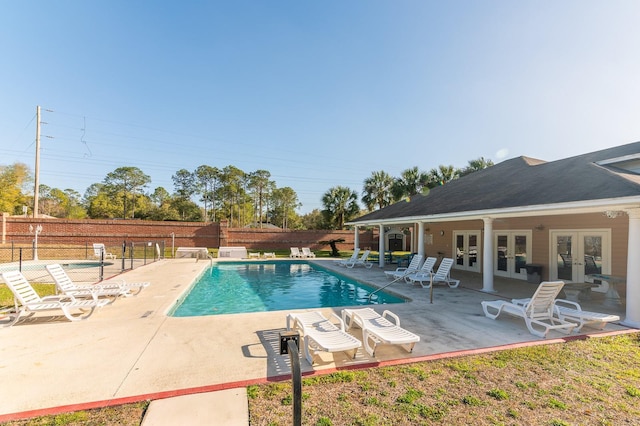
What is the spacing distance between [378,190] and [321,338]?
2887cm

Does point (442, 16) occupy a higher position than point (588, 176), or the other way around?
point (442, 16)

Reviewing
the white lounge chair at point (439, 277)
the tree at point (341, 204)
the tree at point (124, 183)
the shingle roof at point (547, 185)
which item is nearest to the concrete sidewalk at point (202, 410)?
the shingle roof at point (547, 185)

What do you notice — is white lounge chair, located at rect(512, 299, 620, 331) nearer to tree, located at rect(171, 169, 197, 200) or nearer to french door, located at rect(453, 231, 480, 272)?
french door, located at rect(453, 231, 480, 272)

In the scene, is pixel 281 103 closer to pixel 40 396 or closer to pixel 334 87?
pixel 334 87

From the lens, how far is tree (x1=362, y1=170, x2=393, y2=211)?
32.4 m

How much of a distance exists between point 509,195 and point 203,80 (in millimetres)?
19511

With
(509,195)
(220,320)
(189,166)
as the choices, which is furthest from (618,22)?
(189,166)

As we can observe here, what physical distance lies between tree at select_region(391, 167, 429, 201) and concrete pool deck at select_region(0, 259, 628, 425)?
72.0 feet

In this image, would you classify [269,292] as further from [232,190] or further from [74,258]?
[232,190]

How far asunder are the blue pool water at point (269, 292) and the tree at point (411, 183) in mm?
15621

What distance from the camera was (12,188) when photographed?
37.2 meters

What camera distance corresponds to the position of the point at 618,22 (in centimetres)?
888

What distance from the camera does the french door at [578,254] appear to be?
395 inches

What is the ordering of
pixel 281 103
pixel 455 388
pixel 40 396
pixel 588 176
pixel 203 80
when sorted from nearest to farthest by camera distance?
1. pixel 40 396
2. pixel 455 388
3. pixel 588 176
4. pixel 203 80
5. pixel 281 103
